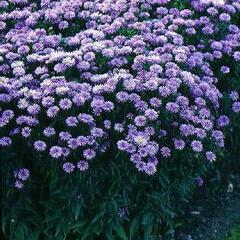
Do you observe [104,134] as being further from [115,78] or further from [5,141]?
[5,141]

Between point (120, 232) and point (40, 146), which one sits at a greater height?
point (40, 146)

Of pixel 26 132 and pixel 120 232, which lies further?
pixel 120 232

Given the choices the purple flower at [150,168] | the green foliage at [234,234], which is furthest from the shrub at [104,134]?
the green foliage at [234,234]

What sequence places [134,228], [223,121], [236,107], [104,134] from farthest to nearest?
1. [236,107]
2. [223,121]
3. [134,228]
4. [104,134]

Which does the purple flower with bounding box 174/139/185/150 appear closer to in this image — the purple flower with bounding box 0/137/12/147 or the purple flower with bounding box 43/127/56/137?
the purple flower with bounding box 43/127/56/137

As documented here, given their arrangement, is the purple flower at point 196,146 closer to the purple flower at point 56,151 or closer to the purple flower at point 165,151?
the purple flower at point 165,151

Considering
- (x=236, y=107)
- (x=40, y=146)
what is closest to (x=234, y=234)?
(x=236, y=107)

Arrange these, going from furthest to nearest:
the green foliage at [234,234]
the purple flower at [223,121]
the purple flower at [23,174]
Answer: the green foliage at [234,234] → the purple flower at [223,121] → the purple flower at [23,174]

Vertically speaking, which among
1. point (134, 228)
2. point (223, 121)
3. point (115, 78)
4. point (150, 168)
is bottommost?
point (134, 228)

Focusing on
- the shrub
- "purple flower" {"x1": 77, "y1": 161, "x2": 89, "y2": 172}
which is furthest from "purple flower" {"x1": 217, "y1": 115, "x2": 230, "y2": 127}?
"purple flower" {"x1": 77, "y1": 161, "x2": 89, "y2": 172}

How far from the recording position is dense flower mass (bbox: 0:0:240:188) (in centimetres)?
457

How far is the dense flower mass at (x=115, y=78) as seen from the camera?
15.0 ft

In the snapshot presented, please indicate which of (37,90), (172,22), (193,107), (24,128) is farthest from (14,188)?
(172,22)

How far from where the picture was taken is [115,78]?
4.80m
